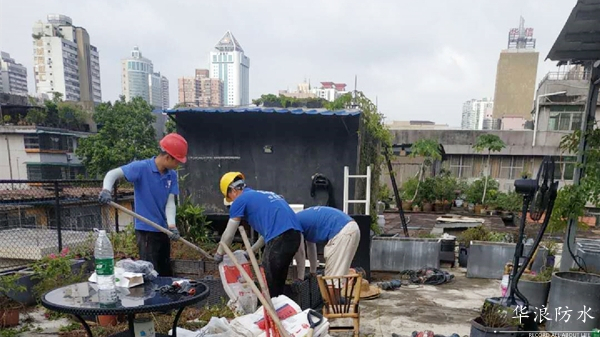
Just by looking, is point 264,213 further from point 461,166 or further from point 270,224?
point 461,166

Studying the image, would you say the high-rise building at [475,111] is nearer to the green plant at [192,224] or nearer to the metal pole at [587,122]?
the metal pole at [587,122]

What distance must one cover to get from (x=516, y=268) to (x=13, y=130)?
25.6m

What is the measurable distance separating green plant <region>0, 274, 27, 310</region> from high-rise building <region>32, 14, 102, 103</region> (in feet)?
130

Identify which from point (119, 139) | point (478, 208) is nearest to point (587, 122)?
point (478, 208)

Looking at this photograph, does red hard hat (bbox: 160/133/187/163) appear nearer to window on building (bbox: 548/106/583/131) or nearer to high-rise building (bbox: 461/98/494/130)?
window on building (bbox: 548/106/583/131)

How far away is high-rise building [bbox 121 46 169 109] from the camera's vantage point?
5370 centimetres

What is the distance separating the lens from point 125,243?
4891 mm

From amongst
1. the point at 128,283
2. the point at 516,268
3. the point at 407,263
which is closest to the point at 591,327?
the point at 516,268

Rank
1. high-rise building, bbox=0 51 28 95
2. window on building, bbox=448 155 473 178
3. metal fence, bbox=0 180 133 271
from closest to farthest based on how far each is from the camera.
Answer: metal fence, bbox=0 180 133 271 < window on building, bbox=448 155 473 178 < high-rise building, bbox=0 51 28 95

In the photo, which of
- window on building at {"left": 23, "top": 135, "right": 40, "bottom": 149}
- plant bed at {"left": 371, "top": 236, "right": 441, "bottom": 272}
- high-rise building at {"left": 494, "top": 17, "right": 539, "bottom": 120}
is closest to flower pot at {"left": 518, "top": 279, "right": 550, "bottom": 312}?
plant bed at {"left": 371, "top": 236, "right": 441, "bottom": 272}

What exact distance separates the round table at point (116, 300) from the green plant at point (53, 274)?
1.73m

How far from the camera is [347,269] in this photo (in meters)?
3.54

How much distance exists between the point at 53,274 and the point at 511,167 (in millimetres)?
18414

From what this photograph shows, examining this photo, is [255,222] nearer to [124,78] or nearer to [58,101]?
[58,101]
